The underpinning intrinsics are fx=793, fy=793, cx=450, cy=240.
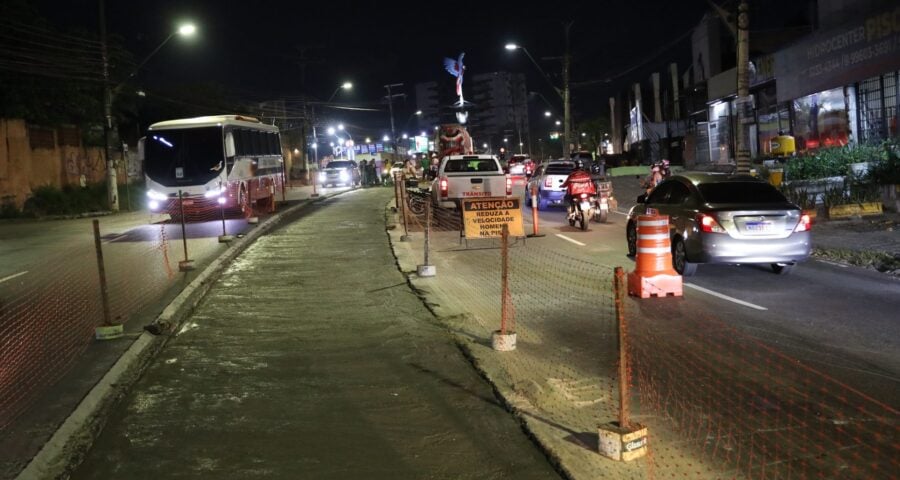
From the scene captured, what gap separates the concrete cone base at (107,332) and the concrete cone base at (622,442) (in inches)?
224

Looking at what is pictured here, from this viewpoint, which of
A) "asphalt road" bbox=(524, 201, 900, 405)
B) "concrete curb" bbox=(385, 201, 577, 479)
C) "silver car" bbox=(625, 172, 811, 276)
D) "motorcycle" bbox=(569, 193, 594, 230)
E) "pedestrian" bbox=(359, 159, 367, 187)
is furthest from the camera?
"pedestrian" bbox=(359, 159, 367, 187)

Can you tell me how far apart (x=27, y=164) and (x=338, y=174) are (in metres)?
20.0

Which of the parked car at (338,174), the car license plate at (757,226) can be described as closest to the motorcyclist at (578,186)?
the car license plate at (757,226)

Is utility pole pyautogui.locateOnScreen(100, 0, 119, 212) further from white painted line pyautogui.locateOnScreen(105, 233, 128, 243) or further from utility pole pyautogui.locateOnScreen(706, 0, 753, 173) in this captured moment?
utility pole pyautogui.locateOnScreen(706, 0, 753, 173)

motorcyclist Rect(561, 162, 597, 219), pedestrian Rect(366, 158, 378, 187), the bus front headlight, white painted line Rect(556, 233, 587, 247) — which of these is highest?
pedestrian Rect(366, 158, 378, 187)

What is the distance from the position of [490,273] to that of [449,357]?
5330 mm

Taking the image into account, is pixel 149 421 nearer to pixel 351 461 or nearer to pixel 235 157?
pixel 351 461

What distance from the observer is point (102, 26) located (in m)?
29.5

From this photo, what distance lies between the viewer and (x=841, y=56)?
23.8m

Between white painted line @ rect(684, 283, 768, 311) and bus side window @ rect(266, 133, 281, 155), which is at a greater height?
bus side window @ rect(266, 133, 281, 155)

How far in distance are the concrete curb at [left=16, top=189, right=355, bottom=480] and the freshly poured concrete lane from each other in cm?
10

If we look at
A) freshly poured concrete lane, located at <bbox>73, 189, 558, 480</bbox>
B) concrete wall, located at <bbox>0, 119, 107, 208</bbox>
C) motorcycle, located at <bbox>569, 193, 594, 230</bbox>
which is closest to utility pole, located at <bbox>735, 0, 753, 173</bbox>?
motorcycle, located at <bbox>569, 193, 594, 230</bbox>

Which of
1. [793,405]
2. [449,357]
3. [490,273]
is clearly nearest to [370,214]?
[490,273]

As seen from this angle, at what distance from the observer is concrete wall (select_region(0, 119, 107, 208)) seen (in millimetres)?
30562
